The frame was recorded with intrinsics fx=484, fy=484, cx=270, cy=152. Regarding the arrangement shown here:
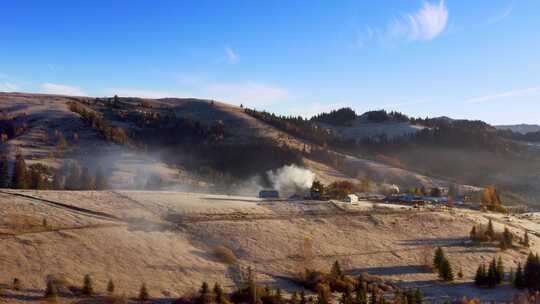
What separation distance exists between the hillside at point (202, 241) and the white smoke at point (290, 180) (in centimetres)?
2835

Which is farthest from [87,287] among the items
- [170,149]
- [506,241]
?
[170,149]

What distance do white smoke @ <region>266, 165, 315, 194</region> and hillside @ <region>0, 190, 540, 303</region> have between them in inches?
1116

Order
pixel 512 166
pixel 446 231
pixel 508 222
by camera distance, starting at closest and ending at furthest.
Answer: pixel 446 231 < pixel 508 222 < pixel 512 166

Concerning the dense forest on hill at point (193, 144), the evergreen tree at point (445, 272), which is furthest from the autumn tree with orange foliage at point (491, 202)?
the dense forest on hill at point (193, 144)

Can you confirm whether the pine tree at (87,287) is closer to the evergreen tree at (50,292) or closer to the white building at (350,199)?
the evergreen tree at (50,292)

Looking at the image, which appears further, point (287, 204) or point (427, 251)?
point (287, 204)

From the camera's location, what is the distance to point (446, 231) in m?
55.1

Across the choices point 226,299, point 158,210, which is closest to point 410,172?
point 158,210

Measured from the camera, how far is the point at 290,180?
304ft

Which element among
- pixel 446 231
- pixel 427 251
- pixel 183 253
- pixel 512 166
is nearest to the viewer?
pixel 183 253

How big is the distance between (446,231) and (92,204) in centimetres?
3829

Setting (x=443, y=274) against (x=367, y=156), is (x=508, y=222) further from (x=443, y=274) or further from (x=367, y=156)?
(x=367, y=156)

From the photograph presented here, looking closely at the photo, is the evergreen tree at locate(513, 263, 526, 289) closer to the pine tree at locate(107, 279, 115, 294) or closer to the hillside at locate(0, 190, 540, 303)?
the hillside at locate(0, 190, 540, 303)

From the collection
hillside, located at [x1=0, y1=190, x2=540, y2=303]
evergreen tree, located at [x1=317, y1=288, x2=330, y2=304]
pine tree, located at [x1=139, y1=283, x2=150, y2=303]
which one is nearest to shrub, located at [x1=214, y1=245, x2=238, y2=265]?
hillside, located at [x1=0, y1=190, x2=540, y2=303]
